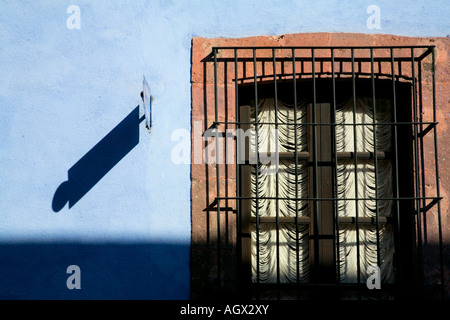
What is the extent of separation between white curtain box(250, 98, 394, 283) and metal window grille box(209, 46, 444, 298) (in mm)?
26

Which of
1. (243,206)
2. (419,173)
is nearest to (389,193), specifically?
(419,173)

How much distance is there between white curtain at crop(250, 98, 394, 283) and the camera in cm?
490

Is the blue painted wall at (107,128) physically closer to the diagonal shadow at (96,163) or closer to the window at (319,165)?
the diagonal shadow at (96,163)

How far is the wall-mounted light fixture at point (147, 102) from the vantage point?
4.50m

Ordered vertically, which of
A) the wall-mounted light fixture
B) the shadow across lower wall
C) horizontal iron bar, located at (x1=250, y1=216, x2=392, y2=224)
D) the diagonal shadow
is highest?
the wall-mounted light fixture

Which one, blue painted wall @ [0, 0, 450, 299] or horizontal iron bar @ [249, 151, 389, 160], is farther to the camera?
horizontal iron bar @ [249, 151, 389, 160]

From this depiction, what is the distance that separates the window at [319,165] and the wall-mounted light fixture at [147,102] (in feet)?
1.48

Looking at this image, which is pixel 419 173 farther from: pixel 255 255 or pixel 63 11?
pixel 63 11

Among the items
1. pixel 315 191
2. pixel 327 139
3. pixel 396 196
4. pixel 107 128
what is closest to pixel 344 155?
pixel 327 139

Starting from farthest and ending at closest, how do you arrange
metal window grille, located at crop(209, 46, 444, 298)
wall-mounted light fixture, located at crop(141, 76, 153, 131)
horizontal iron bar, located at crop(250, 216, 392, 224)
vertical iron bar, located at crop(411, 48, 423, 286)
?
1. horizontal iron bar, located at crop(250, 216, 392, 224)
2. metal window grille, located at crop(209, 46, 444, 298)
3. vertical iron bar, located at crop(411, 48, 423, 286)
4. wall-mounted light fixture, located at crop(141, 76, 153, 131)

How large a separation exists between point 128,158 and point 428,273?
94.9 inches

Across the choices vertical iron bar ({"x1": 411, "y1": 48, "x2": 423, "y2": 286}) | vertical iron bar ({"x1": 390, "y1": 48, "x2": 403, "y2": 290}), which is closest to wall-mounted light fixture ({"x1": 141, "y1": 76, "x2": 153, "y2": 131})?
vertical iron bar ({"x1": 390, "y1": 48, "x2": 403, "y2": 290})

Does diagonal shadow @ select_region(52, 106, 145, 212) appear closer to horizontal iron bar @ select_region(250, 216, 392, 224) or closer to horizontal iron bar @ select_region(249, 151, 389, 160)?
horizontal iron bar @ select_region(249, 151, 389, 160)

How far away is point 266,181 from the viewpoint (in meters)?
4.99
